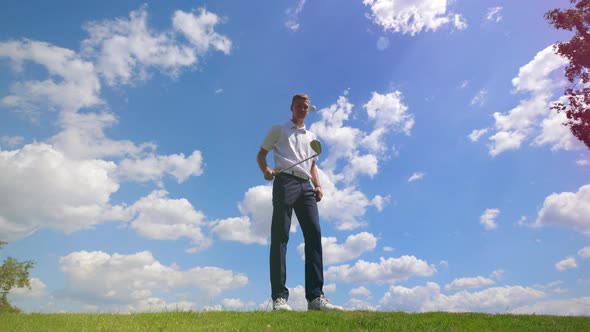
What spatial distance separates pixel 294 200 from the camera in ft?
27.1

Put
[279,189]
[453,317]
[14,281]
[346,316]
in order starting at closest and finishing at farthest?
[346,316] → [453,317] → [279,189] → [14,281]

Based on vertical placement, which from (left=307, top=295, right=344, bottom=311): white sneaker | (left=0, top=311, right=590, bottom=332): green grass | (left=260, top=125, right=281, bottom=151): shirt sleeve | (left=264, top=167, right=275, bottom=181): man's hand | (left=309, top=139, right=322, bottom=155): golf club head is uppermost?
(left=260, top=125, right=281, bottom=151): shirt sleeve

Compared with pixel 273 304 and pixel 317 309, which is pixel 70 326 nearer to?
pixel 273 304

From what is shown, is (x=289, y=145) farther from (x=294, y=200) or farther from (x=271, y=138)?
(x=294, y=200)

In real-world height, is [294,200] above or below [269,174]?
below

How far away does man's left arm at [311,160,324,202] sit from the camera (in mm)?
8883

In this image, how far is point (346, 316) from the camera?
688 cm

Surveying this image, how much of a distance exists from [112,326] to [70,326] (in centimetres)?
66

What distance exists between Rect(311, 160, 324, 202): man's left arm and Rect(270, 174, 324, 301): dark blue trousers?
1.10 feet

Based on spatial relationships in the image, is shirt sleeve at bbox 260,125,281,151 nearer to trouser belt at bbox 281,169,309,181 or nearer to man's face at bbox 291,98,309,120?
man's face at bbox 291,98,309,120

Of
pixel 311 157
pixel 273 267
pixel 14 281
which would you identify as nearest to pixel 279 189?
pixel 311 157

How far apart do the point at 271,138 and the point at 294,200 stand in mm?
1348

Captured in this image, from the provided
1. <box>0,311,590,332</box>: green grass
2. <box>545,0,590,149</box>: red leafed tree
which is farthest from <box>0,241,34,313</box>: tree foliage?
<box>545,0,590,149</box>: red leafed tree

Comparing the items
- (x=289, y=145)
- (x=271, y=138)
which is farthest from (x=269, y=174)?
(x=271, y=138)
